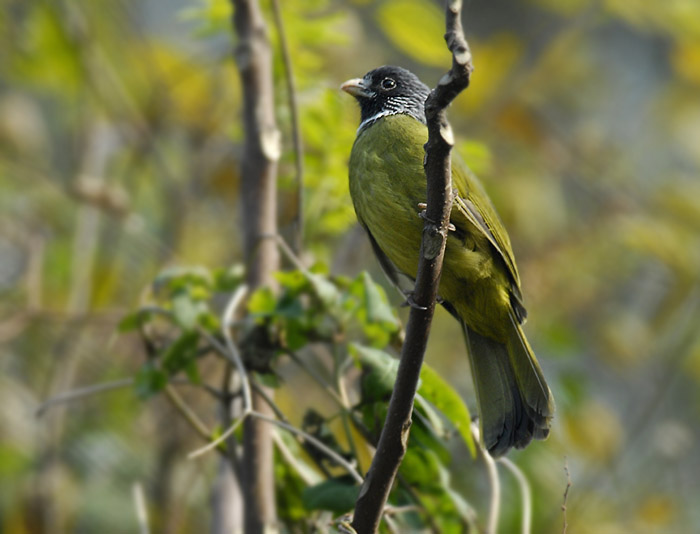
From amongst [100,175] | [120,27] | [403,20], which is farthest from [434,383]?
[120,27]

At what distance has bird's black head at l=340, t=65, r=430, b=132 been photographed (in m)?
2.98

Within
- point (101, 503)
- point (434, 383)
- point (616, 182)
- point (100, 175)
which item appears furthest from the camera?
point (616, 182)

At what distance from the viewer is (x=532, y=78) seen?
5.57 m

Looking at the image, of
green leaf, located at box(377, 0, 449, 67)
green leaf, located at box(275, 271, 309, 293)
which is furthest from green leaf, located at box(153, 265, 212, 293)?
green leaf, located at box(377, 0, 449, 67)

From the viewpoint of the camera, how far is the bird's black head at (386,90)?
9.78ft

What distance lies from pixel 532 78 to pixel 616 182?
2.55ft

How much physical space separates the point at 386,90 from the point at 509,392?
1.17m

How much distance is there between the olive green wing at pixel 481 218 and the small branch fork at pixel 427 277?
65cm

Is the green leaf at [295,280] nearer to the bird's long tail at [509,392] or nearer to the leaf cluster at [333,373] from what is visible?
the leaf cluster at [333,373]

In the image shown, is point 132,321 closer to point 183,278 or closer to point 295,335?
point 183,278

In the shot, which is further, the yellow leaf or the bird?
the yellow leaf

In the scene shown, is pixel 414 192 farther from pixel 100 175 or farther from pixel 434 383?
pixel 100 175

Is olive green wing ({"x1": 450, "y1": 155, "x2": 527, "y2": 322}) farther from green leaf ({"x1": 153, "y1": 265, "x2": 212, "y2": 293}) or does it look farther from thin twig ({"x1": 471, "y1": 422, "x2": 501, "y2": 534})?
green leaf ({"x1": 153, "y1": 265, "x2": 212, "y2": 293})

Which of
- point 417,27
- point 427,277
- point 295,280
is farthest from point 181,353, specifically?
point 417,27
